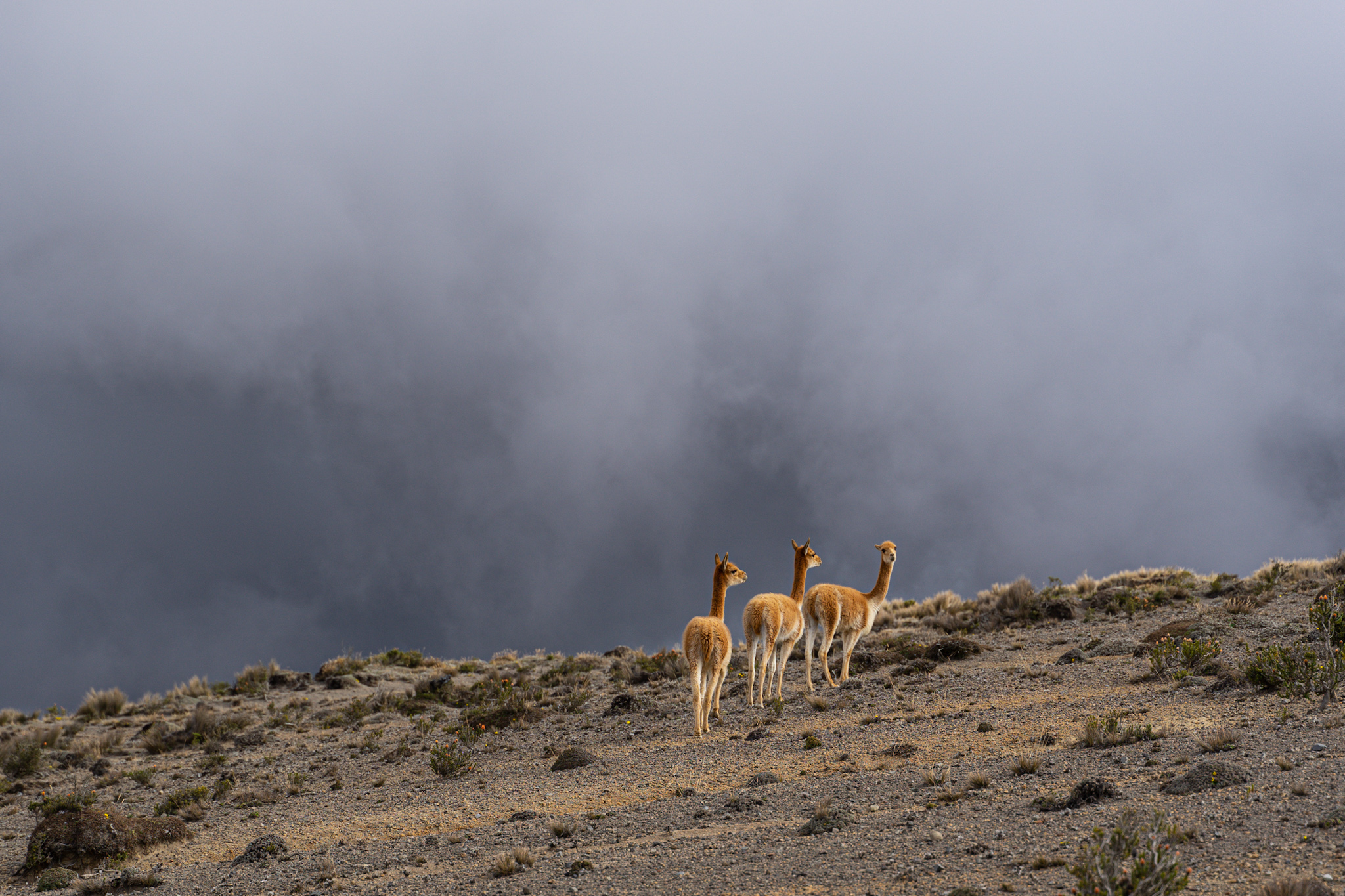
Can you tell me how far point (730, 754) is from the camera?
14.2 metres

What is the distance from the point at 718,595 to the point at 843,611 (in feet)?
10.9

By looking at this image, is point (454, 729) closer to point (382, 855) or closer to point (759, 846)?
point (382, 855)

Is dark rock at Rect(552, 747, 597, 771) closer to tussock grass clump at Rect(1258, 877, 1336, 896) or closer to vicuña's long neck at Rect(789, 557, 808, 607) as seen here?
vicuña's long neck at Rect(789, 557, 808, 607)

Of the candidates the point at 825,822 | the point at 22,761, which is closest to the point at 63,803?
the point at 22,761

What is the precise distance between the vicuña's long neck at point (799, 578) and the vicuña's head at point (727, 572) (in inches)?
57.6

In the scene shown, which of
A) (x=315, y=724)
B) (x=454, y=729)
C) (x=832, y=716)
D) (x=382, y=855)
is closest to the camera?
(x=382, y=855)

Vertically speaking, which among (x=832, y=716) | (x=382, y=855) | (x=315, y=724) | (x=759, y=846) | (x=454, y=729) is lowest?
(x=759, y=846)

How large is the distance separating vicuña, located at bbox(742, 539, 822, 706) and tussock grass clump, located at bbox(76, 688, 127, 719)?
22.8m

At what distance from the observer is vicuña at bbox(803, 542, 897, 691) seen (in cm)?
1822

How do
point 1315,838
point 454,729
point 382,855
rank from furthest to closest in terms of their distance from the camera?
1. point 454,729
2. point 382,855
3. point 1315,838

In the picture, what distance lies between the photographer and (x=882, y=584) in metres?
19.7

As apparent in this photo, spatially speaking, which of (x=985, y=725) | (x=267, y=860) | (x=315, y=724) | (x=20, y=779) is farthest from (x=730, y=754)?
(x=20, y=779)

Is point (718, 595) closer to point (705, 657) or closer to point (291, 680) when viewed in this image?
point (705, 657)

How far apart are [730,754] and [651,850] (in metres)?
4.78
